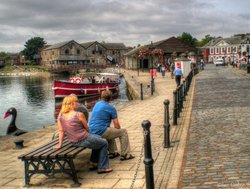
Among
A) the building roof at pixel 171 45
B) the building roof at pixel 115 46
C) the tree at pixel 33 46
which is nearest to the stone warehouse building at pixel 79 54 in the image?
the building roof at pixel 115 46

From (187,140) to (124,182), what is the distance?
10.4 feet

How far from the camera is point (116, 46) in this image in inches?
4811

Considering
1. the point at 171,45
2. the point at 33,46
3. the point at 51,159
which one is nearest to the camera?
the point at 51,159

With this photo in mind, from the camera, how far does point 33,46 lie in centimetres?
13300

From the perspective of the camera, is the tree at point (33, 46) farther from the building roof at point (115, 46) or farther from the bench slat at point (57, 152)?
the bench slat at point (57, 152)

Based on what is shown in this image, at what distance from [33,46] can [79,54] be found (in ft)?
110

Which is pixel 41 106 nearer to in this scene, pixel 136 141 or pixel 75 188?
pixel 136 141

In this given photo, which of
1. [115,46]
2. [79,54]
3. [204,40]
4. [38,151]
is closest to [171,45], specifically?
[79,54]

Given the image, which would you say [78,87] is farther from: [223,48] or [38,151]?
[223,48]

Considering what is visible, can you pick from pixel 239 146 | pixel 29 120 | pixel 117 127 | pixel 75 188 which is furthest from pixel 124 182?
→ pixel 29 120

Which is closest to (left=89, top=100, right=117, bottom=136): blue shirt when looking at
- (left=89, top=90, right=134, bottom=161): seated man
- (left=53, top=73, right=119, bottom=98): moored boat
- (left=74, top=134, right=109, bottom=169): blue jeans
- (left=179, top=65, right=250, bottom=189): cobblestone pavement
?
(left=89, top=90, right=134, bottom=161): seated man

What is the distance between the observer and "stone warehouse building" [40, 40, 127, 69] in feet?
346

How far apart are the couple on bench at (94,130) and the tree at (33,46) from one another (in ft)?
428

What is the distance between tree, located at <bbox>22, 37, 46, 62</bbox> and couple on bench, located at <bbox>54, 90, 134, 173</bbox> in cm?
13059
